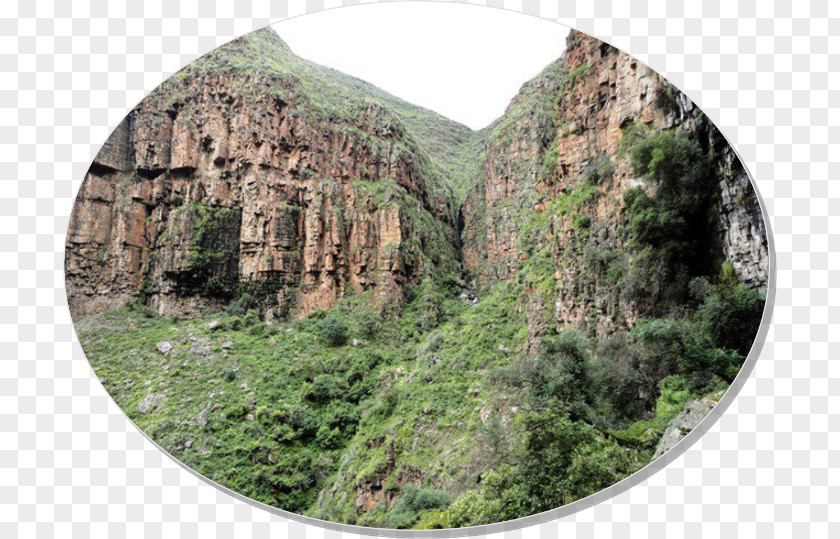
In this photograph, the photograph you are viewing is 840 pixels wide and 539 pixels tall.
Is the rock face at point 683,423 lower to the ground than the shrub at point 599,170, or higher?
lower

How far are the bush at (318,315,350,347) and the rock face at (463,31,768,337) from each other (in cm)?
698

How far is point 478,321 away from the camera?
8.20m

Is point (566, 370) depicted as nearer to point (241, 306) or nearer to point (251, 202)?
point (241, 306)

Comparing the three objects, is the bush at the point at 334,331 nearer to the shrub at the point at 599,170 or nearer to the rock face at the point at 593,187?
the rock face at the point at 593,187

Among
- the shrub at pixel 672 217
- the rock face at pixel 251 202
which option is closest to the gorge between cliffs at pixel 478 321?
the shrub at pixel 672 217

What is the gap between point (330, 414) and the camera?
10391mm

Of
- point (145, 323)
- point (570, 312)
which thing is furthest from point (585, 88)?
point (145, 323)

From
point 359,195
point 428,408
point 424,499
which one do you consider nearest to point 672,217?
point 424,499

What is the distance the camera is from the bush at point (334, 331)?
1447 cm

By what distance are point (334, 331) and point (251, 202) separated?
761 centimetres

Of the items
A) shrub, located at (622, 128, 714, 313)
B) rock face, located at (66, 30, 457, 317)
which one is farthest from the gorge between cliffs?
rock face, located at (66, 30, 457, 317)

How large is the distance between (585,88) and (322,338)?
11395 mm

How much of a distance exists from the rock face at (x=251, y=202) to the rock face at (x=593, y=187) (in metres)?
5.92

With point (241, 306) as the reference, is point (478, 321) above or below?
above
